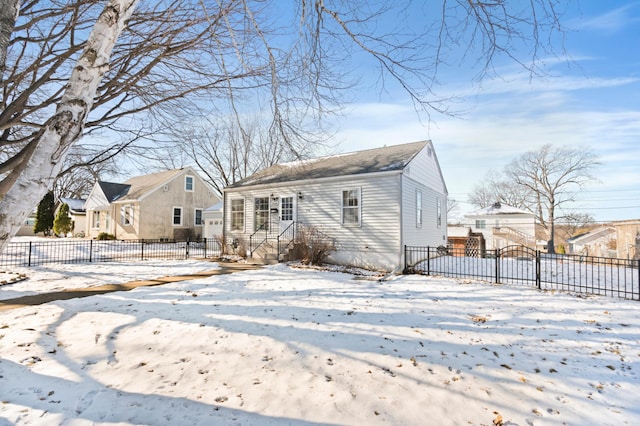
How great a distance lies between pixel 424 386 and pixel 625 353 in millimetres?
3424

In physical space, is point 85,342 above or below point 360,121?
below

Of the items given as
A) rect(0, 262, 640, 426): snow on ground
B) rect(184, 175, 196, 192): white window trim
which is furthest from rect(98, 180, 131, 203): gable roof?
rect(0, 262, 640, 426): snow on ground

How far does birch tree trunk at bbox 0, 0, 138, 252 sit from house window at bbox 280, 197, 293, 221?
1164 centimetres

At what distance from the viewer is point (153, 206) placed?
23578 mm

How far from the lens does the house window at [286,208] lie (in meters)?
14.2

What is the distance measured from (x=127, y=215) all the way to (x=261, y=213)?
15.2 meters

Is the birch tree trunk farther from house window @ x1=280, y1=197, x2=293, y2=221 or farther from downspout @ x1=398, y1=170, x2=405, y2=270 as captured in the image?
house window @ x1=280, y1=197, x2=293, y2=221

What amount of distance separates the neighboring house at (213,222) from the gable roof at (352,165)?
22.9 ft

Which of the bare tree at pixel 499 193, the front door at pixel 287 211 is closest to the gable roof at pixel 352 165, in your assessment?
the front door at pixel 287 211

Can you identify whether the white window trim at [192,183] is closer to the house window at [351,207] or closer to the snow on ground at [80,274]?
the snow on ground at [80,274]

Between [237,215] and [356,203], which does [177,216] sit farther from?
[356,203]

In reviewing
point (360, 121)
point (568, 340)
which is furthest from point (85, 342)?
point (568, 340)

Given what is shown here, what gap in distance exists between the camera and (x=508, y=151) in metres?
36.5

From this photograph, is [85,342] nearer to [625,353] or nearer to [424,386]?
[424,386]
